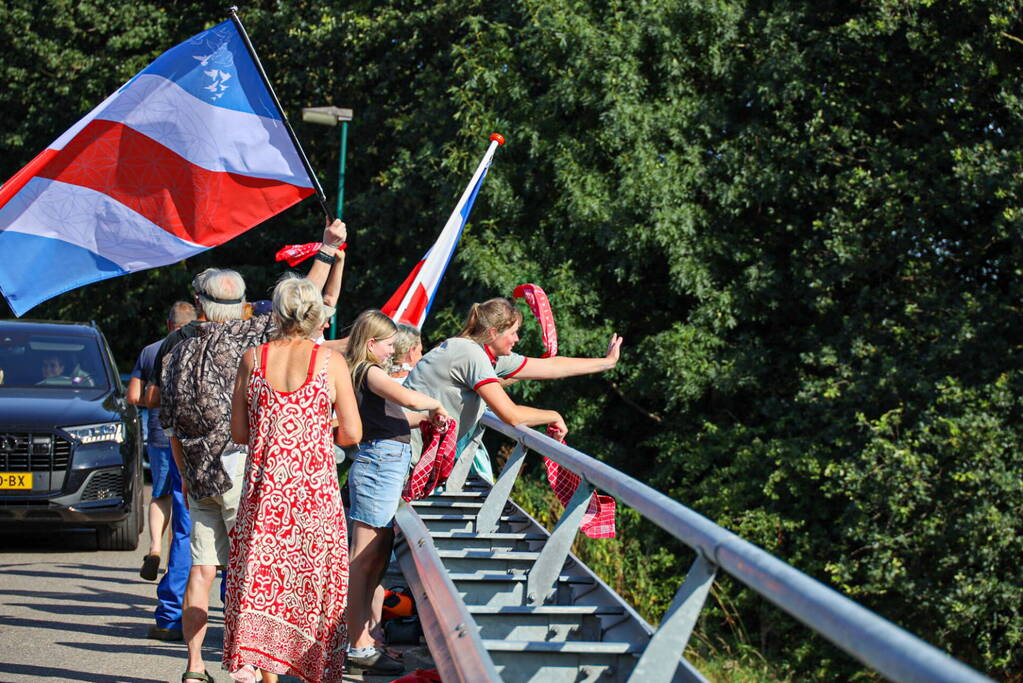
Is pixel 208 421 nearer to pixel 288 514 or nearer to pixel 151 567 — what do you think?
pixel 288 514

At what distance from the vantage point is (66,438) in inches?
396

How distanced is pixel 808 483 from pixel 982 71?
5.55 m

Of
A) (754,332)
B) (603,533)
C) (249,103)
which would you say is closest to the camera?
(603,533)

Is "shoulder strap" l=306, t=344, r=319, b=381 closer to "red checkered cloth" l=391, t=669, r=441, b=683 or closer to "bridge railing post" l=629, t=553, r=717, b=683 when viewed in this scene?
"red checkered cloth" l=391, t=669, r=441, b=683

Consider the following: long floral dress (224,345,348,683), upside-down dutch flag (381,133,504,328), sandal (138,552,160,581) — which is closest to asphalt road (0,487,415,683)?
sandal (138,552,160,581)

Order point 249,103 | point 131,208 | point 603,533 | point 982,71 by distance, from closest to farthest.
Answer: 1. point 603,533
2. point 131,208
3. point 249,103
4. point 982,71

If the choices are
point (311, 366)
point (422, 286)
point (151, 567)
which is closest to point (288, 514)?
point (311, 366)

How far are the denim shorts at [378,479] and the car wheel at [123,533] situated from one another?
17.2ft

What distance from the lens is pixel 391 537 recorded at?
6.13m

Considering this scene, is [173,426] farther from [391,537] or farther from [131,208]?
[131,208]

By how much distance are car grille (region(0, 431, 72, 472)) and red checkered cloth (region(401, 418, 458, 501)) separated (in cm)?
501

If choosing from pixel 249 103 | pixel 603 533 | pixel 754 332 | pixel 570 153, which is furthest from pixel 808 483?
pixel 603 533

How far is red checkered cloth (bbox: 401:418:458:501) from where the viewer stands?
592cm

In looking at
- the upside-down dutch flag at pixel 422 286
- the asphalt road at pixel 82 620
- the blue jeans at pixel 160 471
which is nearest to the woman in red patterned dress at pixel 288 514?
the asphalt road at pixel 82 620
